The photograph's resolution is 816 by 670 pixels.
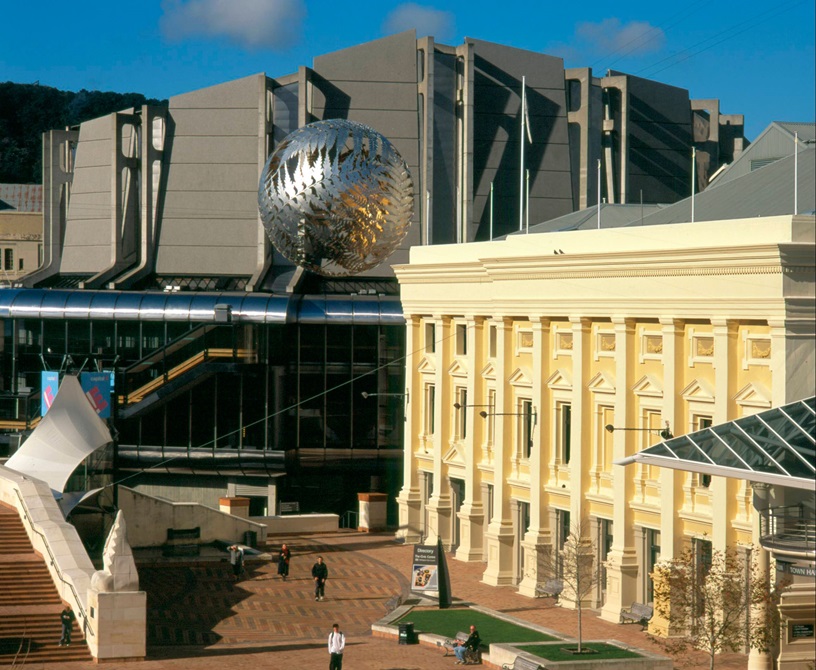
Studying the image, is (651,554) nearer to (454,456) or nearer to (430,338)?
(454,456)

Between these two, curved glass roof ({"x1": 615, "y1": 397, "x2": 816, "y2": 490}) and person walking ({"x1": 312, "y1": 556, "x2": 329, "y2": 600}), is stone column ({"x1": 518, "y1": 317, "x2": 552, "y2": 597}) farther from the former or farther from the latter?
curved glass roof ({"x1": 615, "y1": 397, "x2": 816, "y2": 490})

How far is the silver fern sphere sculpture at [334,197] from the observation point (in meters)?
38.5

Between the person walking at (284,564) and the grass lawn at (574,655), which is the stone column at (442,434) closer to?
the person walking at (284,564)

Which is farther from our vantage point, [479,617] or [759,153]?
[759,153]

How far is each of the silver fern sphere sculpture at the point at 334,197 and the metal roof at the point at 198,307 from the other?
1128 inches

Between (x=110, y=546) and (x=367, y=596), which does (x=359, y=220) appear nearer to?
(x=110, y=546)

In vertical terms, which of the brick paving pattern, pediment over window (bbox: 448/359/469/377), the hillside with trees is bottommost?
the brick paving pattern

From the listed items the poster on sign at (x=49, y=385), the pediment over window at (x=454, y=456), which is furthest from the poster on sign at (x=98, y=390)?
the pediment over window at (x=454, y=456)

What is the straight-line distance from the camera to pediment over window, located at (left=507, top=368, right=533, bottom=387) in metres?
50.5

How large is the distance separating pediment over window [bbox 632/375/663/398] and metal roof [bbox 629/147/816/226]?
497 centimetres

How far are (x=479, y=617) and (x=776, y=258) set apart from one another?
14.3m

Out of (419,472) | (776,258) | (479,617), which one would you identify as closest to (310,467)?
(419,472)

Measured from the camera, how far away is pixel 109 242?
8112 centimetres

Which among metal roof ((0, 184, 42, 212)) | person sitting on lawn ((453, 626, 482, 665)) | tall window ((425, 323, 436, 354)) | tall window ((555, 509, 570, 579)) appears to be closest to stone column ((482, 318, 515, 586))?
tall window ((555, 509, 570, 579))
